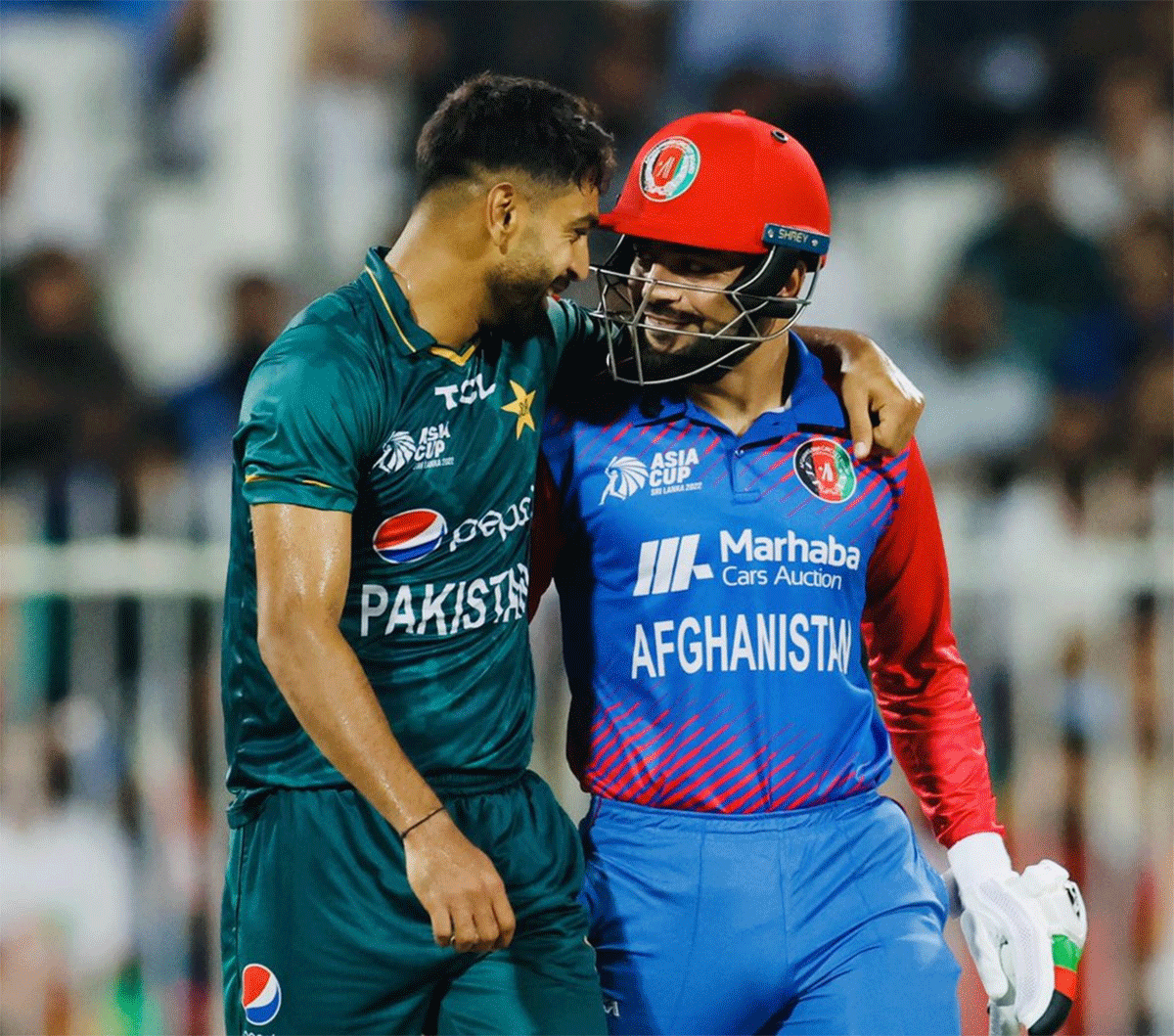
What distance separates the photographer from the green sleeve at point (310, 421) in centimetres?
270

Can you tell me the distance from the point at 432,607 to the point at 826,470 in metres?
0.79

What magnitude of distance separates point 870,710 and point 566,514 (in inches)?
25.6

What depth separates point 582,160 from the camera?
3059mm

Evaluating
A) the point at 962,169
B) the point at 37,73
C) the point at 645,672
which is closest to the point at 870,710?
the point at 645,672

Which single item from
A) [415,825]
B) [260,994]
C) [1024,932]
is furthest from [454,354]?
[1024,932]

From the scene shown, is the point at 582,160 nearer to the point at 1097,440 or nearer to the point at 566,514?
the point at 566,514

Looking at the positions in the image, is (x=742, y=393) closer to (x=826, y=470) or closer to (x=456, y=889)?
(x=826, y=470)

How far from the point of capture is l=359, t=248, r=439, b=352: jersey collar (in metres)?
2.95

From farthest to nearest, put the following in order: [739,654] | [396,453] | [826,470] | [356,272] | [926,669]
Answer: [356,272] < [926,669] < [826,470] < [739,654] < [396,453]

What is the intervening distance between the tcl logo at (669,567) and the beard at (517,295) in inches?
17.6

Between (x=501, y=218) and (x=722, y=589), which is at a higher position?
(x=501, y=218)

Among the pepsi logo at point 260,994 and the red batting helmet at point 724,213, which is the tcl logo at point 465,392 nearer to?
the red batting helmet at point 724,213

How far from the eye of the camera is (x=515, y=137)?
3.03 metres

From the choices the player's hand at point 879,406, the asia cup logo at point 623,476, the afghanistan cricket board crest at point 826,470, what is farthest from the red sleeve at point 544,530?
the player's hand at point 879,406
